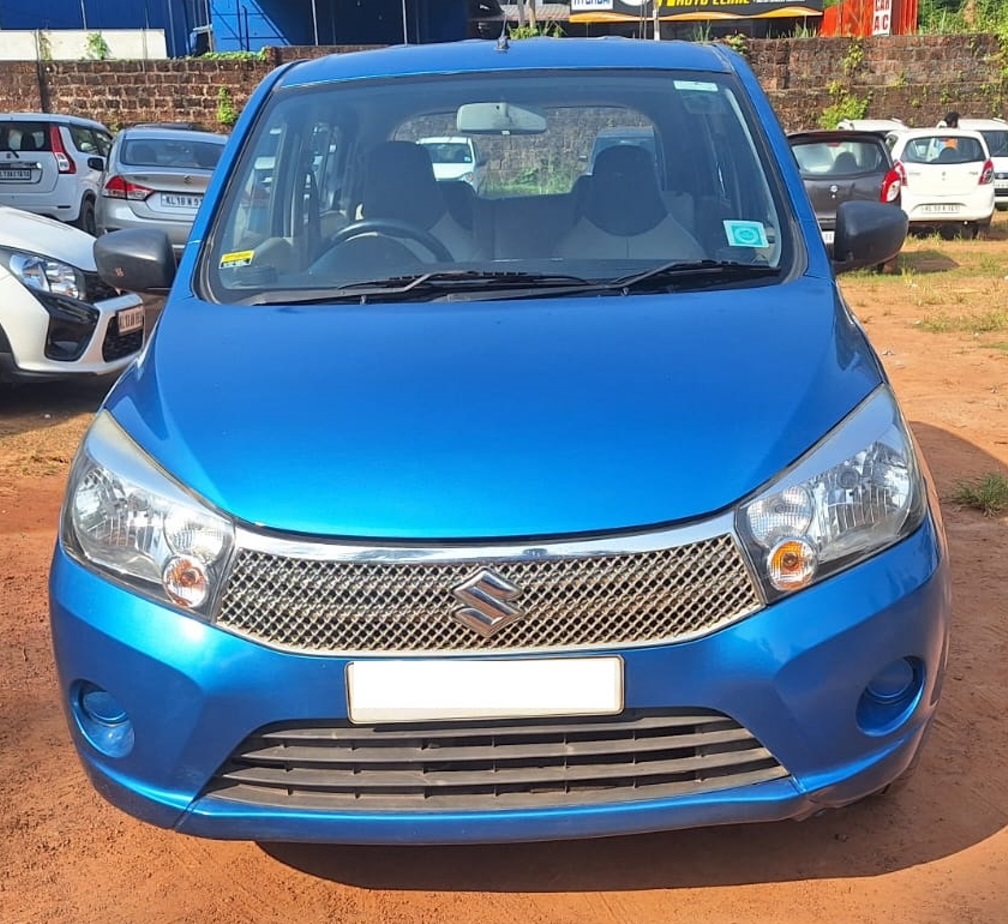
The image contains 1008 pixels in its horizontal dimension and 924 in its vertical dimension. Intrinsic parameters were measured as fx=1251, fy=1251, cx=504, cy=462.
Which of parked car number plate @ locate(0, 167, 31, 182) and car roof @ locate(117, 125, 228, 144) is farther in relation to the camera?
parked car number plate @ locate(0, 167, 31, 182)

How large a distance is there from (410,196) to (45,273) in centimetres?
388

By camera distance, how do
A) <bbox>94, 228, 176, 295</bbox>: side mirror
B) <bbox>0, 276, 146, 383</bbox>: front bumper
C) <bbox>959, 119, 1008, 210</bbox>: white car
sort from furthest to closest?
<bbox>959, 119, 1008, 210</bbox>: white car, <bbox>0, 276, 146, 383</bbox>: front bumper, <bbox>94, 228, 176, 295</bbox>: side mirror

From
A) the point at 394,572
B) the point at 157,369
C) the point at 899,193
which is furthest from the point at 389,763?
the point at 899,193

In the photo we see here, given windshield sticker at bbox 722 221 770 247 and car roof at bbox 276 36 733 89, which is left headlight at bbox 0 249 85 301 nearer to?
car roof at bbox 276 36 733 89

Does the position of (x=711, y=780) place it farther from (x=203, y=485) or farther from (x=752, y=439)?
(x=203, y=485)

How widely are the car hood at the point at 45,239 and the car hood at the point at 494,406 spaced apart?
4201 mm

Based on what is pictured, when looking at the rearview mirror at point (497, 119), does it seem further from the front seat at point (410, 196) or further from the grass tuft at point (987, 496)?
the grass tuft at point (987, 496)

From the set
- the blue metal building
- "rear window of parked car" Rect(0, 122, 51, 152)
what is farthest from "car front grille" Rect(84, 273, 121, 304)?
the blue metal building

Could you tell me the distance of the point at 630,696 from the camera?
2162 mm

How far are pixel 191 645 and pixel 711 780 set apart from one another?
3.14ft

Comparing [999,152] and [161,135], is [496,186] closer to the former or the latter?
[161,135]

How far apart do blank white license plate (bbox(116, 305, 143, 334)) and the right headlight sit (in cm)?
533

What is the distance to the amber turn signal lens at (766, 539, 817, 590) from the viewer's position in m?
2.21

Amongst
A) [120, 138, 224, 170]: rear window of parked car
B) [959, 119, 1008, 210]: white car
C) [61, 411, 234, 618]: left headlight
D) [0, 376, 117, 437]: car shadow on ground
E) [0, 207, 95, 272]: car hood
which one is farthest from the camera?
[959, 119, 1008, 210]: white car
